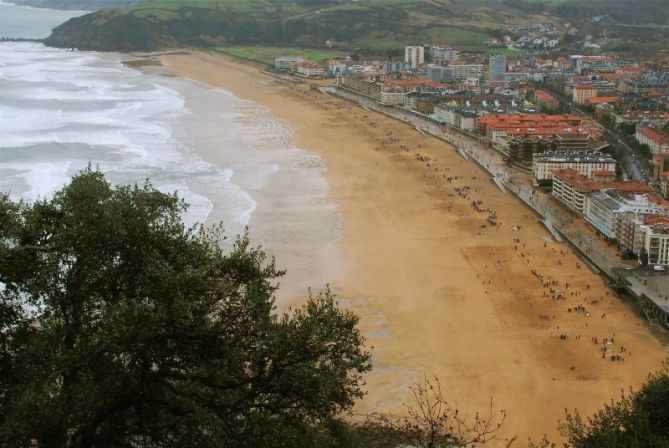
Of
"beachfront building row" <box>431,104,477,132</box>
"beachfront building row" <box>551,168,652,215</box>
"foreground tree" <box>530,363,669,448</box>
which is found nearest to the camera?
"foreground tree" <box>530,363,669,448</box>

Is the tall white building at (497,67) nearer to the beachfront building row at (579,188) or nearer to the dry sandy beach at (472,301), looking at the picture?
the dry sandy beach at (472,301)

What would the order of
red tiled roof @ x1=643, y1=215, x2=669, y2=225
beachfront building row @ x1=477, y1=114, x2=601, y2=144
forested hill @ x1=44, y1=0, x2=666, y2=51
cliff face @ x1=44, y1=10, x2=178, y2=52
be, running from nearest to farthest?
red tiled roof @ x1=643, y1=215, x2=669, y2=225
beachfront building row @ x1=477, y1=114, x2=601, y2=144
cliff face @ x1=44, y1=10, x2=178, y2=52
forested hill @ x1=44, y1=0, x2=666, y2=51

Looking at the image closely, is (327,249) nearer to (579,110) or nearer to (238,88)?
(579,110)

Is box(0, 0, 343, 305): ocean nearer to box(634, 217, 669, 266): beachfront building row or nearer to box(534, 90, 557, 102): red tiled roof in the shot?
box(634, 217, 669, 266): beachfront building row

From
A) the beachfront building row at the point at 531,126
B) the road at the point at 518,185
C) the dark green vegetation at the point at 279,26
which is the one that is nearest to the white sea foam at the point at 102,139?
the road at the point at 518,185

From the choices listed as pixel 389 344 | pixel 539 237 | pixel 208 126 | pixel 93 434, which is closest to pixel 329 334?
pixel 93 434

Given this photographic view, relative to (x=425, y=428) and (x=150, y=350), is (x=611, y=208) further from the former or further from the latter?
(x=150, y=350)

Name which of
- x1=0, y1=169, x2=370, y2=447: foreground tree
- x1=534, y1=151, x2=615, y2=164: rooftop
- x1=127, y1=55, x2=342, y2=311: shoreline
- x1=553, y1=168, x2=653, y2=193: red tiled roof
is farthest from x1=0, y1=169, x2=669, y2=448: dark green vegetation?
x1=534, y1=151, x2=615, y2=164: rooftop
